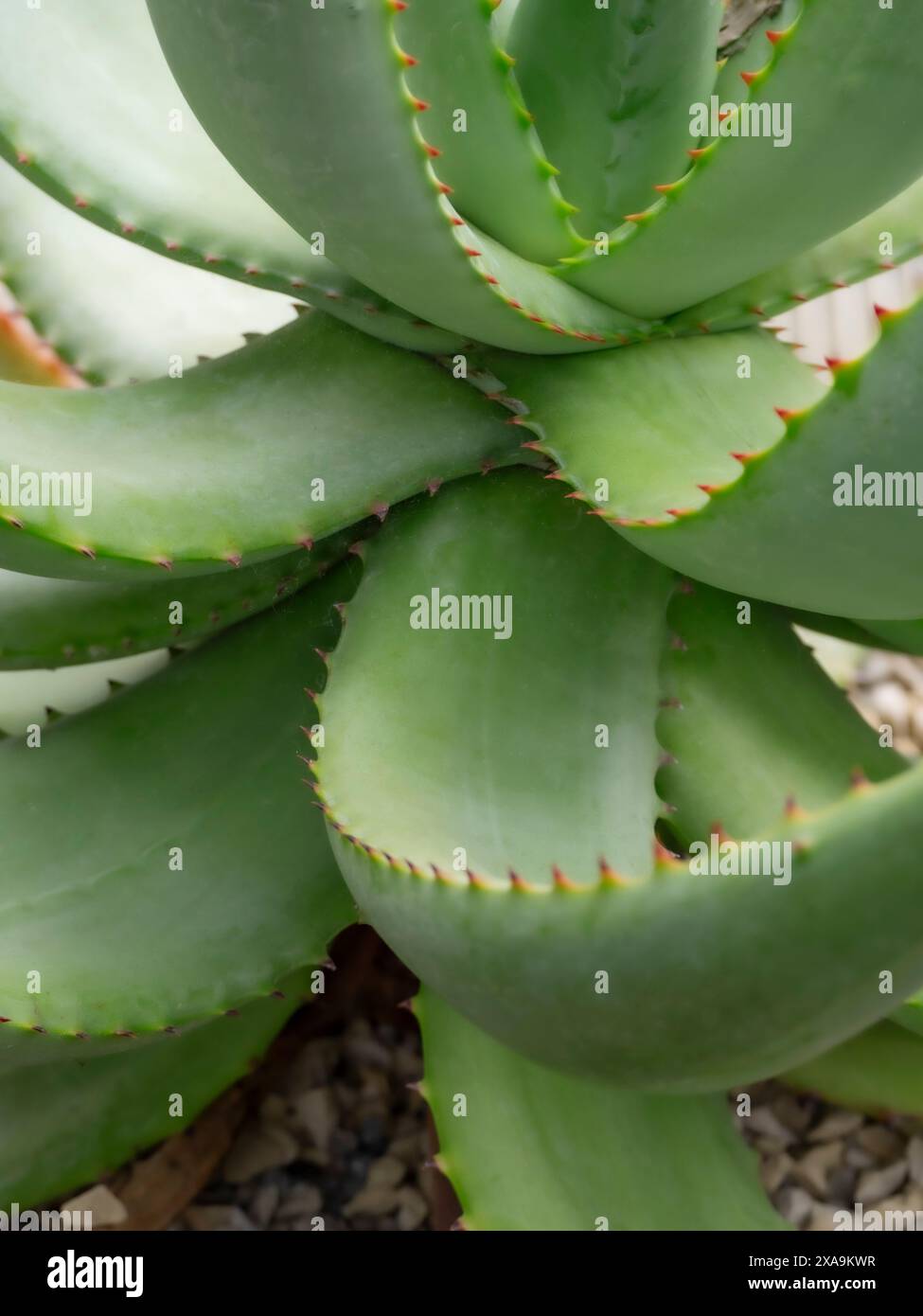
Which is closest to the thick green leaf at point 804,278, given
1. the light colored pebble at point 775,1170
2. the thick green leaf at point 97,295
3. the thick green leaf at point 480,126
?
the thick green leaf at point 480,126

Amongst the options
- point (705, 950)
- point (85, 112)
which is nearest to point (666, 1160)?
point (705, 950)

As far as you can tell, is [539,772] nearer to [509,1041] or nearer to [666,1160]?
[509,1041]

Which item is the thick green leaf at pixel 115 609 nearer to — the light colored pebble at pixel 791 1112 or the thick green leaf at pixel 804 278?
the thick green leaf at pixel 804 278

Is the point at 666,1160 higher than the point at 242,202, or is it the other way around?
the point at 242,202

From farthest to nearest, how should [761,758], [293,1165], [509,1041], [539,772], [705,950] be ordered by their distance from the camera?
[293,1165] → [761,758] → [539,772] → [509,1041] → [705,950]

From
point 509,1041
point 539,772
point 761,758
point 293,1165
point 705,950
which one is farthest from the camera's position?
point 293,1165

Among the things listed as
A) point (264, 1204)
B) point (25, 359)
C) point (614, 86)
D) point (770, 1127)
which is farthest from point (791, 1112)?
point (25, 359)

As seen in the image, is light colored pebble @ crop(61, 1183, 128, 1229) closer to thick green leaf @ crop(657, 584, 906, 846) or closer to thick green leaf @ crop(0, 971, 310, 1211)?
thick green leaf @ crop(0, 971, 310, 1211)
